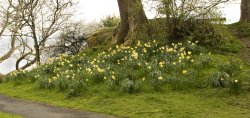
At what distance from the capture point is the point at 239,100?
11.4m

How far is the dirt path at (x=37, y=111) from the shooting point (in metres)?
11.1

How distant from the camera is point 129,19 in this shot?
20.7 meters

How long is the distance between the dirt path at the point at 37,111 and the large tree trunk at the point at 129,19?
6884mm

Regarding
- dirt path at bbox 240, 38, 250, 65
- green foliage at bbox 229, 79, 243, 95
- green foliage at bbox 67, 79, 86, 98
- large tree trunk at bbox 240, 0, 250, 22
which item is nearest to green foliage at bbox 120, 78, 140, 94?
green foliage at bbox 67, 79, 86, 98

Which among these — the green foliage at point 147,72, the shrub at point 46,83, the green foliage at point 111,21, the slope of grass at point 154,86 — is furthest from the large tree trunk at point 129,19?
the green foliage at point 111,21

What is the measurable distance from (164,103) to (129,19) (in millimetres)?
9708

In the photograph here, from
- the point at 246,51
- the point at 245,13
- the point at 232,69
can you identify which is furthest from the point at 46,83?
the point at 245,13

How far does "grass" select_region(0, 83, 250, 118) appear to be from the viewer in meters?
10.5

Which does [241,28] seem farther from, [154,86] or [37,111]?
[37,111]

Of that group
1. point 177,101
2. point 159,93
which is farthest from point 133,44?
point 177,101

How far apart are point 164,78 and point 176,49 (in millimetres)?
3736

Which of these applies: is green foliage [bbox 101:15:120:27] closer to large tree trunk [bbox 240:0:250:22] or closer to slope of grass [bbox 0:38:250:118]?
large tree trunk [bbox 240:0:250:22]

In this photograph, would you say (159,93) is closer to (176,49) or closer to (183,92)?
(183,92)

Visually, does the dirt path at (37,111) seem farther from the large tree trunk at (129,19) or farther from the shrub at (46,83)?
the large tree trunk at (129,19)
